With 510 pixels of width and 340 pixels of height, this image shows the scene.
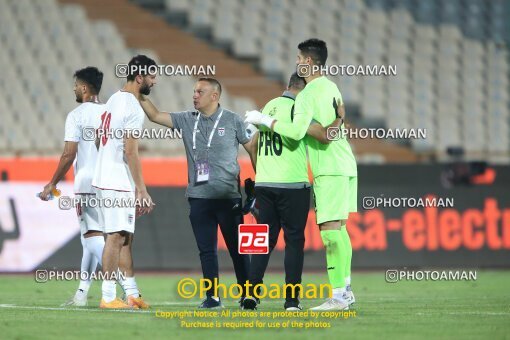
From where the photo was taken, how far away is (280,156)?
11297 mm

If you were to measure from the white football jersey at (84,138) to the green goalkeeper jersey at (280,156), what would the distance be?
6.04 ft

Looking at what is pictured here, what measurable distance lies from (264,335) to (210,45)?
761 inches

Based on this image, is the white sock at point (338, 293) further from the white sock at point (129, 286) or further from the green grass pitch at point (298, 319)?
the white sock at point (129, 286)

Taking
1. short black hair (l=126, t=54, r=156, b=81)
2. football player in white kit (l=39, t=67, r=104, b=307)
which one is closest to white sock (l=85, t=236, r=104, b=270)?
football player in white kit (l=39, t=67, r=104, b=307)

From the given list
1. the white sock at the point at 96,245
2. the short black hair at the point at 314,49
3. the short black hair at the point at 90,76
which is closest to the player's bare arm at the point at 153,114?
the short black hair at the point at 90,76

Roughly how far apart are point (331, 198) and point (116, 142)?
7.30 feet

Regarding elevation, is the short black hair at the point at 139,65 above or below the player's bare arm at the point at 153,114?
above

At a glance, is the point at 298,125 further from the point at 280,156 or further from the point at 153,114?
the point at 153,114

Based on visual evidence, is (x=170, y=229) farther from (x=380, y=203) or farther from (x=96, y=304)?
(x=96, y=304)

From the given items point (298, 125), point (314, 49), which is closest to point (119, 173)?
point (298, 125)

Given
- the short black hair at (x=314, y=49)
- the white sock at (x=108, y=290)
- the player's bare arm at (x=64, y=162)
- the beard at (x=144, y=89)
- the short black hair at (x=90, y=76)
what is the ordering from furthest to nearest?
the short black hair at (x=90, y=76) < the player's bare arm at (x=64, y=162) < the beard at (x=144, y=89) < the white sock at (x=108, y=290) < the short black hair at (x=314, y=49)

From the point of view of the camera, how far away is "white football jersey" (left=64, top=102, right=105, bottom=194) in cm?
1204

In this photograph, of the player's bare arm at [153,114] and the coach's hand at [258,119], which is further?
the player's bare arm at [153,114]

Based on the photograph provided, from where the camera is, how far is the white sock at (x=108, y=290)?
37.1 ft
